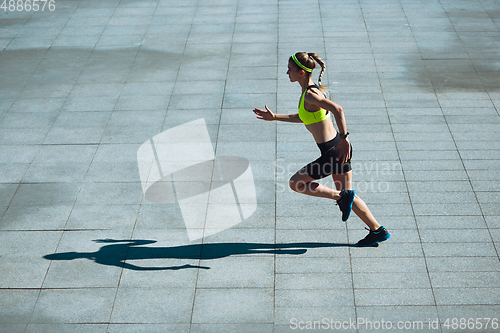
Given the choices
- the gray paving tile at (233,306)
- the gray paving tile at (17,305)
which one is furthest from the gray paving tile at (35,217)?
the gray paving tile at (233,306)

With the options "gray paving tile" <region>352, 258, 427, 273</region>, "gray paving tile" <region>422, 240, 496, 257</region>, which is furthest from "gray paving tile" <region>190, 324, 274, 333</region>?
"gray paving tile" <region>422, 240, 496, 257</region>

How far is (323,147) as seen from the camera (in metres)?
5.27

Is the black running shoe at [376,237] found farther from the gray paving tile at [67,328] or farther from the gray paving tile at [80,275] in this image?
the gray paving tile at [67,328]

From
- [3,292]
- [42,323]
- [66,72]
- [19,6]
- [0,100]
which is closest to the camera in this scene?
[42,323]

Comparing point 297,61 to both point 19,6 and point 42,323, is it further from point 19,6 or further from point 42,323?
point 19,6

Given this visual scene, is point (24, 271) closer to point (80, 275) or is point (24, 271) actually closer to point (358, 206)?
point (80, 275)

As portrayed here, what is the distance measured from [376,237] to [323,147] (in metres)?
1.23

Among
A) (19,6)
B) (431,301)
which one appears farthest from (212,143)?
(19,6)

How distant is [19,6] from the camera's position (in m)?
13.2

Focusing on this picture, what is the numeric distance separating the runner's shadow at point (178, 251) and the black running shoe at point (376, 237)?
0.19 metres

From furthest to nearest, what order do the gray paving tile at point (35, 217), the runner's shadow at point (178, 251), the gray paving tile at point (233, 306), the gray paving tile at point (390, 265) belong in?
the gray paving tile at point (35, 217) < the runner's shadow at point (178, 251) < the gray paving tile at point (390, 265) < the gray paving tile at point (233, 306)

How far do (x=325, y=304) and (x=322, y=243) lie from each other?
90cm

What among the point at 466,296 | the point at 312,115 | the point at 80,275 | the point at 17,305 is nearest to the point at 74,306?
the point at 80,275

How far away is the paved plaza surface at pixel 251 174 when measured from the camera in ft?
16.3
